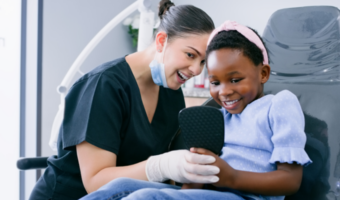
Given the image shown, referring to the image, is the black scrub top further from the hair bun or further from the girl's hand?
the girl's hand

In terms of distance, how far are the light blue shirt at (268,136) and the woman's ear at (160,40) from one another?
0.42 m

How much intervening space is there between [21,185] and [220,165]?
2.00m

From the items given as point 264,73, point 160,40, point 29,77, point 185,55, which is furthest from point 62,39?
point 264,73

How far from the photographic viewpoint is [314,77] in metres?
0.98

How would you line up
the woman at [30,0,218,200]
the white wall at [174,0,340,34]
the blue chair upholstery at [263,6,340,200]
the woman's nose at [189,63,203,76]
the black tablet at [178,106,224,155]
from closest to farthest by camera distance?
1. the black tablet at [178,106,224,155]
2. the blue chair upholstery at [263,6,340,200]
3. the woman at [30,0,218,200]
4. the woman's nose at [189,63,203,76]
5. the white wall at [174,0,340,34]

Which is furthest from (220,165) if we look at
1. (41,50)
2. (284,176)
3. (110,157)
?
(41,50)

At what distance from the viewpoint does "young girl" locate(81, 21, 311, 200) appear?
69cm

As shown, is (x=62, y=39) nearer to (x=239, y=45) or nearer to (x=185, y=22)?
(x=185, y=22)

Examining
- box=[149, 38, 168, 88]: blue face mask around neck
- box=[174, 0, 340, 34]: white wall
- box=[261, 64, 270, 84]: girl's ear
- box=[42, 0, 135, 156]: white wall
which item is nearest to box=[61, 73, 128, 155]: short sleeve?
box=[149, 38, 168, 88]: blue face mask around neck

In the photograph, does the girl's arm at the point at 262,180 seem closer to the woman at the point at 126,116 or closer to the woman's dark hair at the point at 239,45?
the woman at the point at 126,116

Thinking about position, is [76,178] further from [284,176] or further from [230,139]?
[284,176]

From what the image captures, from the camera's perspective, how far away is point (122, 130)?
1081 mm

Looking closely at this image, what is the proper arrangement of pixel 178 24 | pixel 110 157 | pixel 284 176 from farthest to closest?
pixel 178 24 → pixel 110 157 → pixel 284 176

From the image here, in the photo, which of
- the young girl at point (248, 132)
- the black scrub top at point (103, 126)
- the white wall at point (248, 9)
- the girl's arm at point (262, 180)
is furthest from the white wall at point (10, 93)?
the girl's arm at point (262, 180)
